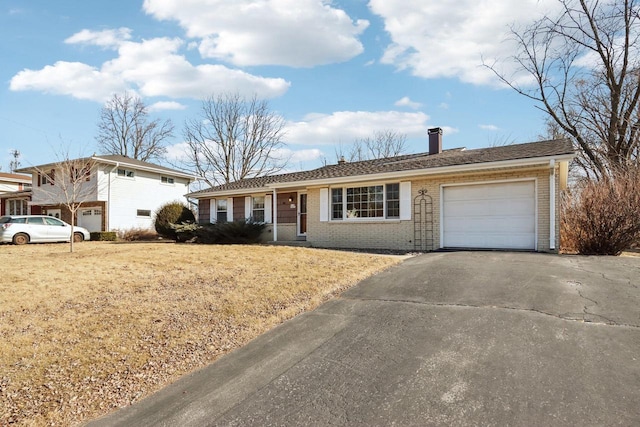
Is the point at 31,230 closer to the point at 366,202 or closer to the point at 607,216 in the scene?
the point at 366,202

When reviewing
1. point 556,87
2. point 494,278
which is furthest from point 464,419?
point 556,87

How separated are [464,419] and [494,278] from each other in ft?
15.3

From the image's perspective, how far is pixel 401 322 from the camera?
5.30 meters

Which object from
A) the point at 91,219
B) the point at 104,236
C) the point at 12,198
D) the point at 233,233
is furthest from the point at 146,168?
the point at 12,198

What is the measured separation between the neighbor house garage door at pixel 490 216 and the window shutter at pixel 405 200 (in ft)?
3.89

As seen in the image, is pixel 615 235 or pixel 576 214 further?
pixel 576 214

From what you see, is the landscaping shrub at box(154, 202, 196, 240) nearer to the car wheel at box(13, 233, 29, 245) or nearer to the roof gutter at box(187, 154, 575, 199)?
the roof gutter at box(187, 154, 575, 199)

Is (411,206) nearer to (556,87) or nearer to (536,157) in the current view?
(536,157)

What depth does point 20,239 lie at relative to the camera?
1855 centimetres

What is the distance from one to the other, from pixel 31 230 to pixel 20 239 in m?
0.61

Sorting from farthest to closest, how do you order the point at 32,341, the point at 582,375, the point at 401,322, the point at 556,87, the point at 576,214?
the point at 556,87 < the point at 576,214 < the point at 401,322 < the point at 32,341 < the point at 582,375

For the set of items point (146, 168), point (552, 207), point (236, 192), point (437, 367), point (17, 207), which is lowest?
point (437, 367)

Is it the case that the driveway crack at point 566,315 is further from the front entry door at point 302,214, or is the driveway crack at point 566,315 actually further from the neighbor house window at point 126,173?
the neighbor house window at point 126,173

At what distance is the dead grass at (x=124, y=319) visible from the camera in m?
3.93
